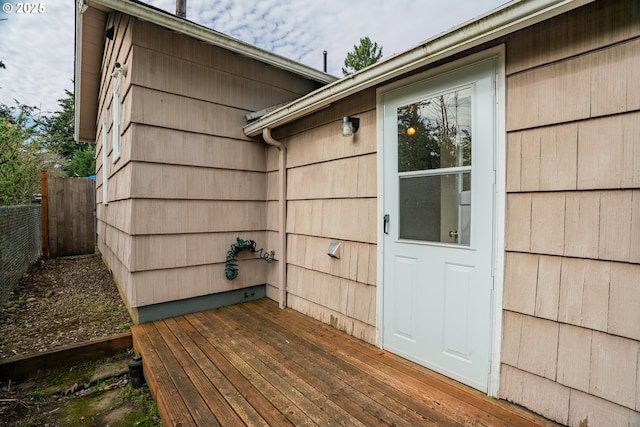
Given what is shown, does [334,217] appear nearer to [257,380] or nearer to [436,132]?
[436,132]

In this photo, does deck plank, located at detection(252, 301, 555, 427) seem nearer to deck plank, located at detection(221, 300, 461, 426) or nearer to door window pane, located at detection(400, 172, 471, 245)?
deck plank, located at detection(221, 300, 461, 426)

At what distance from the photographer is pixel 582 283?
1533 mm

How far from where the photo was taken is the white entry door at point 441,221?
1.89 m

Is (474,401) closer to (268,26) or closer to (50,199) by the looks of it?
(268,26)

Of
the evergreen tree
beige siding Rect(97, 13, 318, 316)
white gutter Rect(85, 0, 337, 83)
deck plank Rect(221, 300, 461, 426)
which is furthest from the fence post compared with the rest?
the evergreen tree

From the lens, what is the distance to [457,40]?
175 cm

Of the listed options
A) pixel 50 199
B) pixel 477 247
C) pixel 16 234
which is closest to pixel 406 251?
pixel 477 247

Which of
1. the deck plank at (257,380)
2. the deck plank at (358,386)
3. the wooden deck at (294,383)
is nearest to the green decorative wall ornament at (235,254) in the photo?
the deck plank at (257,380)

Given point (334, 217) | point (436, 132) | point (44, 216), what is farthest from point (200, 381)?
point (44, 216)

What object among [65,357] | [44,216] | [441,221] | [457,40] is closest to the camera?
[457,40]

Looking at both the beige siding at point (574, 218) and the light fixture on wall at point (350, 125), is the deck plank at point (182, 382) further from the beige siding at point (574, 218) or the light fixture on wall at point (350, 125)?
the light fixture on wall at point (350, 125)

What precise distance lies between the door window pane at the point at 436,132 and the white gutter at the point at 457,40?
28 cm

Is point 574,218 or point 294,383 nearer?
point 574,218

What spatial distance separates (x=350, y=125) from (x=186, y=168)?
72.4 inches
